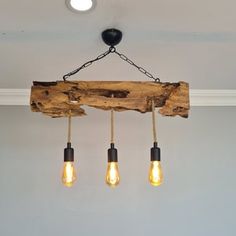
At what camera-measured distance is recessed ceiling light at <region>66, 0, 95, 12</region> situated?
1271mm

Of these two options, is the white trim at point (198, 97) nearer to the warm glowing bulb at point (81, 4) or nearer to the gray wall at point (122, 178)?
the gray wall at point (122, 178)

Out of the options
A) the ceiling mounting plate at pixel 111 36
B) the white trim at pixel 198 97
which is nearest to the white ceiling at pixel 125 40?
the ceiling mounting plate at pixel 111 36

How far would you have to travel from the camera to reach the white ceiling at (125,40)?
4.37 feet

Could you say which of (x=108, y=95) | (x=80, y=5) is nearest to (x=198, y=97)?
(x=108, y=95)

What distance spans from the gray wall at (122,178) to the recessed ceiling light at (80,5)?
1055 mm

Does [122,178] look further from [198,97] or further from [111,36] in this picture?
[111,36]

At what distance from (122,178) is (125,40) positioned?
101 centimetres

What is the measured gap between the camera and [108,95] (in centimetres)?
129

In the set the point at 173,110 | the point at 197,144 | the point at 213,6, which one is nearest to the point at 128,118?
the point at 197,144

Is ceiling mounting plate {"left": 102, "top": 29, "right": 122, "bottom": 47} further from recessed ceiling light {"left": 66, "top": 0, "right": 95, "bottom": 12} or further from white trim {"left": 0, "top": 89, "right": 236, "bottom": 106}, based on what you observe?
white trim {"left": 0, "top": 89, "right": 236, "bottom": 106}

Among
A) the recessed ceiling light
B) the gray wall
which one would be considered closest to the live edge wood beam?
the recessed ceiling light

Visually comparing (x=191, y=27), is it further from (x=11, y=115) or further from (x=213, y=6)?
(x=11, y=115)

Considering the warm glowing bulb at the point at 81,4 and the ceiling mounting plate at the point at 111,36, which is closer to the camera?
the warm glowing bulb at the point at 81,4

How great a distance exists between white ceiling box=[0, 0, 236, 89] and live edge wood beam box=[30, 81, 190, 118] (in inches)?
13.3
